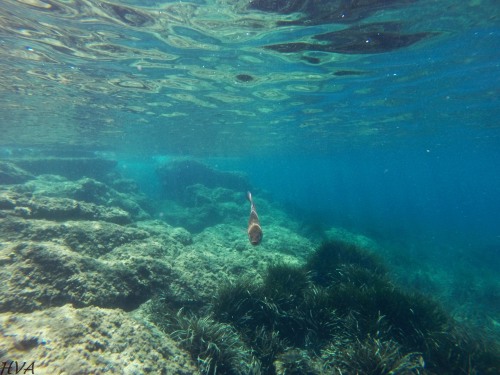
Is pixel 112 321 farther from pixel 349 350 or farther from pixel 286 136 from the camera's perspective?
pixel 286 136

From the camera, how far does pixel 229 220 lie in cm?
2241

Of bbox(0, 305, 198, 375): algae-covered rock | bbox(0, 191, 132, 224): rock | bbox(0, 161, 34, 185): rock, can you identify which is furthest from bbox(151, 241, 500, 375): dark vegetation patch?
bbox(0, 161, 34, 185): rock

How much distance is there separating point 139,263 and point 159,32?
9890 mm

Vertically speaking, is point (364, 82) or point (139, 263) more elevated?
point (364, 82)

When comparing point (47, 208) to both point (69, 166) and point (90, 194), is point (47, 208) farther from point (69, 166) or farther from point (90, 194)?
point (69, 166)

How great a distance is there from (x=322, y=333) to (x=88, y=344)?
182 inches

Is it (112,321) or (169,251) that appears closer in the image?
(112,321)

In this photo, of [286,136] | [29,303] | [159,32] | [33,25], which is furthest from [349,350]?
[286,136]

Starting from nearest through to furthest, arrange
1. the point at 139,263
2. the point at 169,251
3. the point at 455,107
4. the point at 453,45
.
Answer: the point at 139,263, the point at 169,251, the point at 453,45, the point at 455,107

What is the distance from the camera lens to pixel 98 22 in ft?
35.7

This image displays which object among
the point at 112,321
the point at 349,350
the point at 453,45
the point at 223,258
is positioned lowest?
the point at 223,258

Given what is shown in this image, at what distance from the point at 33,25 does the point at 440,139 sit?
148ft

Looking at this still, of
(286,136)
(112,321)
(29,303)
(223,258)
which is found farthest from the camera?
(286,136)

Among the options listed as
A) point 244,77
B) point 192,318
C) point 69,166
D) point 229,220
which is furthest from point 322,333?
point 69,166
